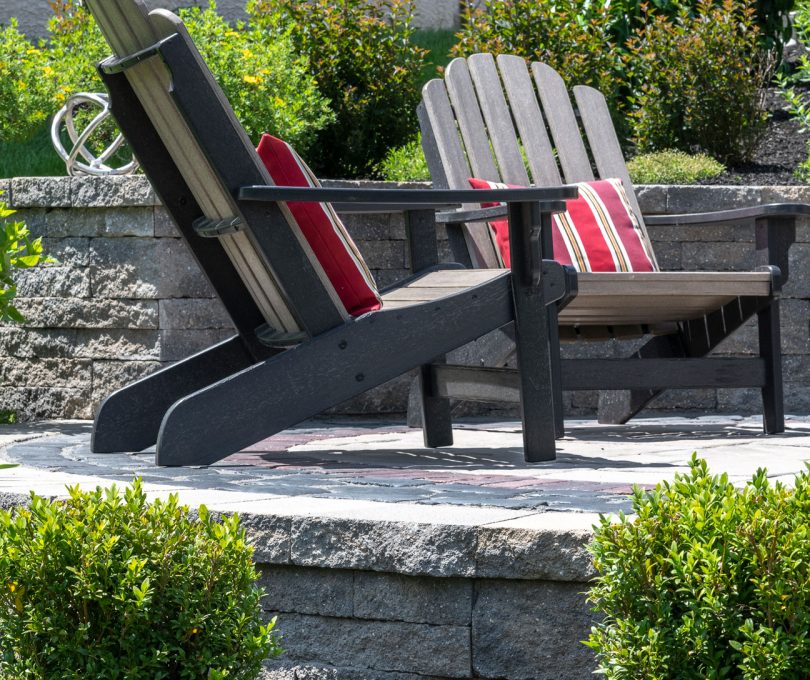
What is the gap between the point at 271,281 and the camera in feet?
9.64

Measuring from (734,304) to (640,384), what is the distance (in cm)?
53

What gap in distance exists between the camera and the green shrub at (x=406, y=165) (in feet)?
17.8

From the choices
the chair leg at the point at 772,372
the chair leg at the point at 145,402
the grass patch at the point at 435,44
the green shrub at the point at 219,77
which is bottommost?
the chair leg at the point at 772,372

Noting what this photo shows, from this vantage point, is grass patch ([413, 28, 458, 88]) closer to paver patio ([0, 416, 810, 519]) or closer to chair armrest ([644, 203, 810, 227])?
chair armrest ([644, 203, 810, 227])

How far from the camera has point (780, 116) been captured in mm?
7418

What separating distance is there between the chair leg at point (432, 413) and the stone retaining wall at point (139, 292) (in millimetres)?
1418

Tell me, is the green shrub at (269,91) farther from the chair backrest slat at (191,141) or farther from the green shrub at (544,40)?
the chair backrest slat at (191,141)

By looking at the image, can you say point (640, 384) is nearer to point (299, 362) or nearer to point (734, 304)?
point (734, 304)

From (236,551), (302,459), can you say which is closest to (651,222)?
(302,459)

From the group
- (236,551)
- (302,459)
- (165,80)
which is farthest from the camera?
(302,459)

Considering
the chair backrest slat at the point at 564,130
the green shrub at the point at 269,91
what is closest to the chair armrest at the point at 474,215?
the chair backrest slat at the point at 564,130

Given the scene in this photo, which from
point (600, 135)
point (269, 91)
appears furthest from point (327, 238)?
point (269, 91)

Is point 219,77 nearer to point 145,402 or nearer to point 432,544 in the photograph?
point 145,402

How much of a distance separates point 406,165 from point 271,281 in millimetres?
2699
